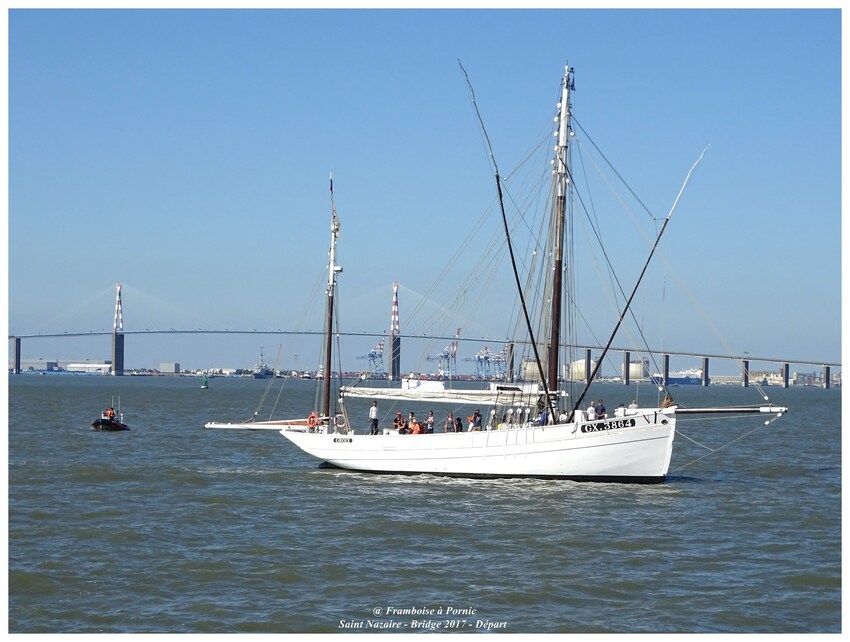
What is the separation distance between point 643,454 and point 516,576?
13.8 m

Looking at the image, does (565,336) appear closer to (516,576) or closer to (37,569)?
(516,576)

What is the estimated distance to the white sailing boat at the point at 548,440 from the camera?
34844mm

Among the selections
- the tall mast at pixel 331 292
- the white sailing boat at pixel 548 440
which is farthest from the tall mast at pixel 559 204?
the tall mast at pixel 331 292

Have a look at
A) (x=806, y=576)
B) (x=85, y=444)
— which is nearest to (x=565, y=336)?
(x=806, y=576)

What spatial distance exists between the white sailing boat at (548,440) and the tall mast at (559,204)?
0.03 meters

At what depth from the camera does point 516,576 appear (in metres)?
22.1

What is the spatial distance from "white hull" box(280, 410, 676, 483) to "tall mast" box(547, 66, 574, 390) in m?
2.78

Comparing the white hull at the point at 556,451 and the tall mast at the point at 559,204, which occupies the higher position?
the tall mast at the point at 559,204

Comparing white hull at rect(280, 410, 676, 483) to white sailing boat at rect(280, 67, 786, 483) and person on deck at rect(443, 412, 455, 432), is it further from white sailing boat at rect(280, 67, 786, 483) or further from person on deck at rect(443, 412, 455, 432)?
person on deck at rect(443, 412, 455, 432)

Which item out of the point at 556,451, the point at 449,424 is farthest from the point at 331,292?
the point at 556,451

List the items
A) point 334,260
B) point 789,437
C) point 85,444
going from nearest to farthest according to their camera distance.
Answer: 1. point 334,260
2. point 85,444
3. point 789,437

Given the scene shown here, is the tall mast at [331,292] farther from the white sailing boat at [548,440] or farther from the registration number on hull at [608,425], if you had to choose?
the registration number on hull at [608,425]

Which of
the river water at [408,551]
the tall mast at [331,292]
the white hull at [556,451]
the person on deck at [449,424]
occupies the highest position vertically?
the tall mast at [331,292]

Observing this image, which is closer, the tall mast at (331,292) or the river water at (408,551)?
the river water at (408,551)
